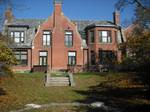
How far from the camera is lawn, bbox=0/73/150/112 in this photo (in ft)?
66.2

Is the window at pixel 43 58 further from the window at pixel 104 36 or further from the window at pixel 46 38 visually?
the window at pixel 104 36

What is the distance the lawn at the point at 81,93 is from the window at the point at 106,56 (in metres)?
12.5

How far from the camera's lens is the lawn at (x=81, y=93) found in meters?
20.2

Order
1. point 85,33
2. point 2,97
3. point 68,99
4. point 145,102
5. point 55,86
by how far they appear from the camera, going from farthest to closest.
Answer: point 85,33
point 55,86
point 2,97
point 68,99
point 145,102

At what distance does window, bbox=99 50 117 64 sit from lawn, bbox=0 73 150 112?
40.9ft

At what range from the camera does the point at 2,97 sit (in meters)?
24.6

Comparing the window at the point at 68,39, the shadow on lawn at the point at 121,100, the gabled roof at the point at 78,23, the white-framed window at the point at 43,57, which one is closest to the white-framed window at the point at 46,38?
the white-framed window at the point at 43,57

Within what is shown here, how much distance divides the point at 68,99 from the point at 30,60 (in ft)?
88.2

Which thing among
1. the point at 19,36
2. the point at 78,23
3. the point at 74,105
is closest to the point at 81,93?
the point at 74,105

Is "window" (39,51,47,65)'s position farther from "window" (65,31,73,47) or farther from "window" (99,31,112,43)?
"window" (99,31,112,43)

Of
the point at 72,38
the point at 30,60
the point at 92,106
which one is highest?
the point at 72,38

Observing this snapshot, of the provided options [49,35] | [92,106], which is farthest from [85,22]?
[92,106]

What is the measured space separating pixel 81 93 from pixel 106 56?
24845 millimetres

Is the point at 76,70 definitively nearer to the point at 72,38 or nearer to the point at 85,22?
the point at 72,38
